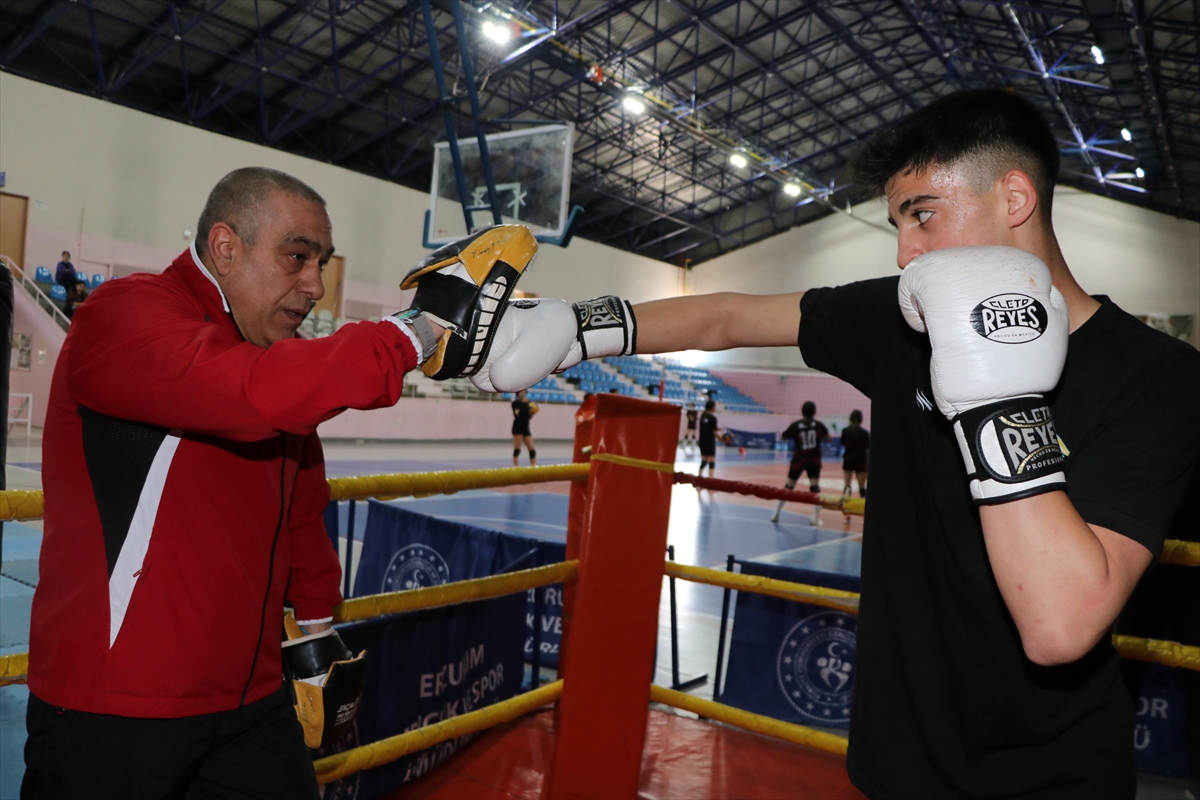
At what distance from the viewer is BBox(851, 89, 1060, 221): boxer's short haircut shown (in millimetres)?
1224

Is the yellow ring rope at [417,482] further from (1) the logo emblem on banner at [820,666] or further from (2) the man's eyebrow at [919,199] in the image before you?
(1) the logo emblem on banner at [820,666]

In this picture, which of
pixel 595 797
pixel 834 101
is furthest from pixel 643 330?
pixel 834 101

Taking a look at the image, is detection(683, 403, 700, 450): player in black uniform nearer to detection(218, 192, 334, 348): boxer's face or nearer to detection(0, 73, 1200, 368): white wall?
detection(0, 73, 1200, 368): white wall

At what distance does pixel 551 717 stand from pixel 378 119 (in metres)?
17.3

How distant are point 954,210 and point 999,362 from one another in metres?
0.33

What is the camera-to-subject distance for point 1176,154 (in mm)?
18359

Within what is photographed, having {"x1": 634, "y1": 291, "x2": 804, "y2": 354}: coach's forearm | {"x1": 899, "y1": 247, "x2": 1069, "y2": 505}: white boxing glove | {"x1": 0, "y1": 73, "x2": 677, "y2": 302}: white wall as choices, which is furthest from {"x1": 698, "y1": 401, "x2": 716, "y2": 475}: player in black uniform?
{"x1": 899, "y1": 247, "x2": 1069, "y2": 505}: white boxing glove

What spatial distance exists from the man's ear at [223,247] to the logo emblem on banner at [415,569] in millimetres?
2572

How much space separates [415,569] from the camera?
4.06m

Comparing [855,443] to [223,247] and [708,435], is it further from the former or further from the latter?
[223,247]

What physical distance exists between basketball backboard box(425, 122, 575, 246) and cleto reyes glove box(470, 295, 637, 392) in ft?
24.4

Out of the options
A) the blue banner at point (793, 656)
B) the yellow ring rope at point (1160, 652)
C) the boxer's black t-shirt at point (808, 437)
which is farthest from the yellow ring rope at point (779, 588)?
the boxer's black t-shirt at point (808, 437)

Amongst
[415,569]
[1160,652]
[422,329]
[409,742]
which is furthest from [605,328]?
[415,569]

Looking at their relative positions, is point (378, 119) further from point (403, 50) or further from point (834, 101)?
point (834, 101)
